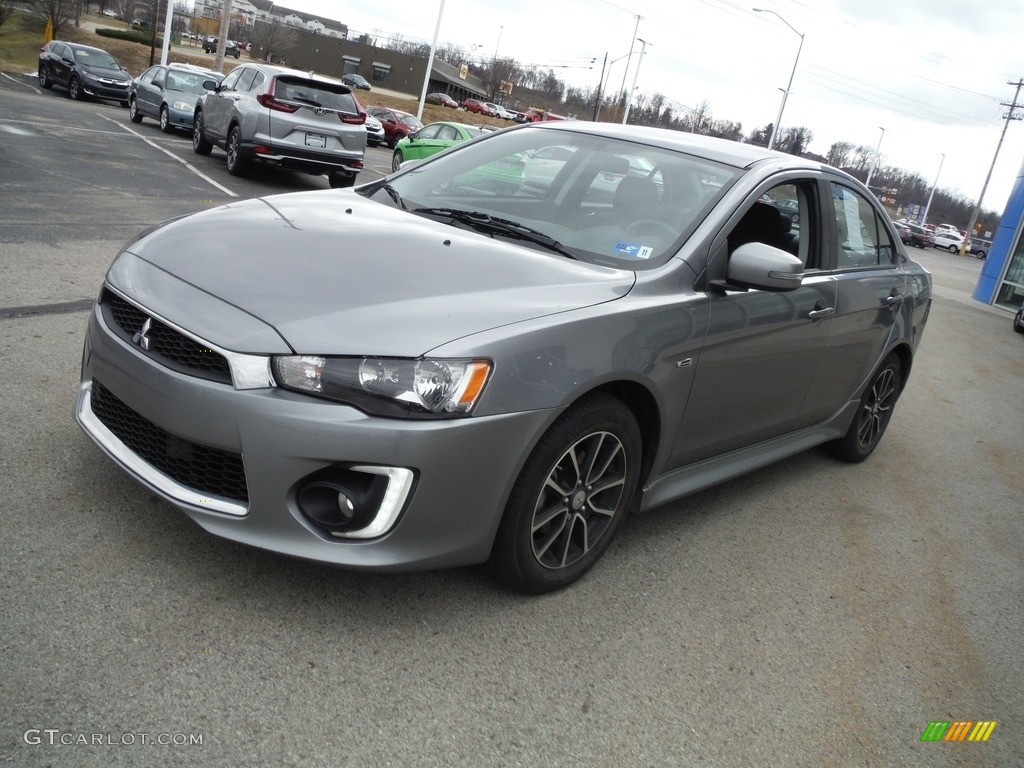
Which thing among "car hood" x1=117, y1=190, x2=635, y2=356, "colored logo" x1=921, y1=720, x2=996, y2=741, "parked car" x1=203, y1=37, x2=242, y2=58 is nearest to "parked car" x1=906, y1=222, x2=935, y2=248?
"parked car" x1=203, y1=37, x2=242, y2=58

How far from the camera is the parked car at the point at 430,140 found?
20.2 meters

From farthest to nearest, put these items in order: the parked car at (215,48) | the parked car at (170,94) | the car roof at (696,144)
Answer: the parked car at (215,48) → the parked car at (170,94) → the car roof at (696,144)

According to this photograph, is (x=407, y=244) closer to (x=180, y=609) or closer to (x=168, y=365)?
(x=168, y=365)

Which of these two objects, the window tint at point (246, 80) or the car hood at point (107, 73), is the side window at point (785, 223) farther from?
the car hood at point (107, 73)

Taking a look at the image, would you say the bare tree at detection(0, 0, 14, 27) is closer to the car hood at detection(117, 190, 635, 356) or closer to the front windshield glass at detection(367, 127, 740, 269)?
the front windshield glass at detection(367, 127, 740, 269)

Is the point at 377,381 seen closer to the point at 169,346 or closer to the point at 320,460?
the point at 320,460

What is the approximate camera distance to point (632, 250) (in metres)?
3.59

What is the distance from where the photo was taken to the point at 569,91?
11725 cm

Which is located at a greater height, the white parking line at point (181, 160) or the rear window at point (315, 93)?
the rear window at point (315, 93)

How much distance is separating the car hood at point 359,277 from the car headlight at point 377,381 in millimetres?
36

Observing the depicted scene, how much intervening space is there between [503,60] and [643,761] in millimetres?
116860

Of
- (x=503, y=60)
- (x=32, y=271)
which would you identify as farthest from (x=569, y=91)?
(x=32, y=271)

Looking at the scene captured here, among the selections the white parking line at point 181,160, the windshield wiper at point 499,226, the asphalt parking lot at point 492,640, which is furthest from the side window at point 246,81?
the windshield wiper at point 499,226

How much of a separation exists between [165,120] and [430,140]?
5.83 meters
